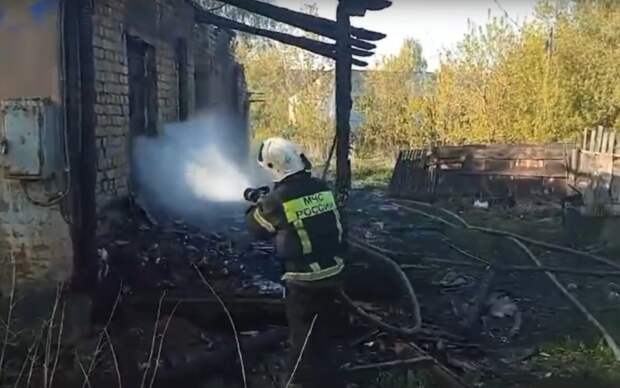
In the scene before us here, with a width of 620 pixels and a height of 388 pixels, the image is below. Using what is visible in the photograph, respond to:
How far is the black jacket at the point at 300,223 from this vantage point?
4328 millimetres

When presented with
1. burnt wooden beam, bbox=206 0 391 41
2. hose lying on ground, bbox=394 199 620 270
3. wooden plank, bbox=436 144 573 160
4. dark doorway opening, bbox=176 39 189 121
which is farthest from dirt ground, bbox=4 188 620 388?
wooden plank, bbox=436 144 573 160

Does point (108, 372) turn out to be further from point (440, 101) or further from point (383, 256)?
point (440, 101)

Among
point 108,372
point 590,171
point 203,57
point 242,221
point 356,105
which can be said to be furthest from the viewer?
point 356,105

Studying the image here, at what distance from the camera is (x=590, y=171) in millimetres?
12719

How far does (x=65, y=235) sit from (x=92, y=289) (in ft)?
1.65

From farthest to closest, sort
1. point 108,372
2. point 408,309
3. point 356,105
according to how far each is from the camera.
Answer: point 356,105 → point 408,309 → point 108,372

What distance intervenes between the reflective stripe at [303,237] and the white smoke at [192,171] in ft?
14.9

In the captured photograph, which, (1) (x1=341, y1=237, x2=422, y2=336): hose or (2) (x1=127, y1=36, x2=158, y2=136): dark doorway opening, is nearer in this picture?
(1) (x1=341, y1=237, x2=422, y2=336): hose

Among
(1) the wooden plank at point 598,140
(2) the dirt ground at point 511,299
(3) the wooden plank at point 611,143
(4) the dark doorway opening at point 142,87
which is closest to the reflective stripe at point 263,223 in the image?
(2) the dirt ground at point 511,299

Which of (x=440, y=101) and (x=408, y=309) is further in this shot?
(x=440, y=101)

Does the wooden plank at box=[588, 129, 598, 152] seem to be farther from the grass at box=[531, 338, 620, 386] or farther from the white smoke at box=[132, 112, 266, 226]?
the grass at box=[531, 338, 620, 386]

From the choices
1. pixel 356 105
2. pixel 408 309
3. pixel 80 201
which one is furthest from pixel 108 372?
pixel 356 105

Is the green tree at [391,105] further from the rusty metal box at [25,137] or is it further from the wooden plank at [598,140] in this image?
the rusty metal box at [25,137]

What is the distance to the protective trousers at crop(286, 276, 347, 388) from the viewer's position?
14.4ft
